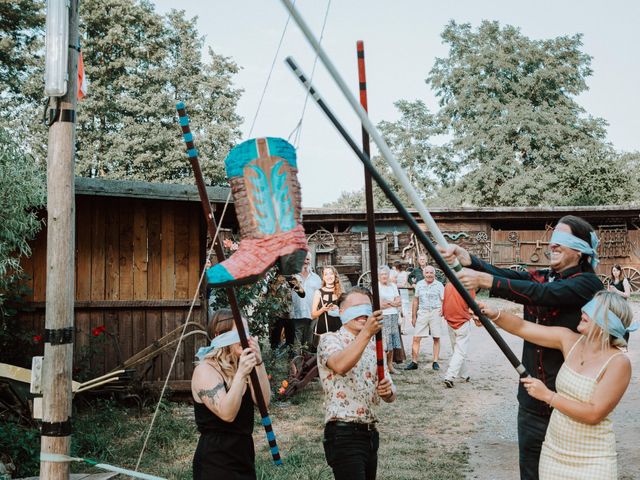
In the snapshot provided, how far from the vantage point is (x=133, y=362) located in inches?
240

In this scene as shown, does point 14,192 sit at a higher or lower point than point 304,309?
higher

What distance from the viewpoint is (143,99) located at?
28406mm

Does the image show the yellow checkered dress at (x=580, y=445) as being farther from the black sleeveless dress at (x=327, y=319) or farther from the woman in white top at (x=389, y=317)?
the woman in white top at (x=389, y=317)

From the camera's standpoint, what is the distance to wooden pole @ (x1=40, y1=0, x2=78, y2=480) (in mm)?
3031

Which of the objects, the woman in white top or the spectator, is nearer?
the spectator

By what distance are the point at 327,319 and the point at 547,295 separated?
5.33 m

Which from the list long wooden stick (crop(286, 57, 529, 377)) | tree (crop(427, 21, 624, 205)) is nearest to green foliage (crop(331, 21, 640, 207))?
tree (crop(427, 21, 624, 205))

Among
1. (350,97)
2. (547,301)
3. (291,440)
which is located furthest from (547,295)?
(291,440)

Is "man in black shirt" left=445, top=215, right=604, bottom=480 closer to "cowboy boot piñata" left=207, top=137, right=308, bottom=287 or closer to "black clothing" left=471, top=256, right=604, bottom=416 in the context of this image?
"black clothing" left=471, top=256, right=604, bottom=416

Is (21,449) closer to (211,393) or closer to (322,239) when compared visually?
(211,393)

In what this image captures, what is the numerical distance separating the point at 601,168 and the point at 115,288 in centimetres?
2560

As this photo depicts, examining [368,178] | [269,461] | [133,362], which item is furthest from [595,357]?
[133,362]

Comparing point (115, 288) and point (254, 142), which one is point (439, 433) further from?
point (254, 142)

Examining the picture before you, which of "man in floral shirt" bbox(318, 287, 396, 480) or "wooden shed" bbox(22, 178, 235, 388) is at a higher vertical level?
A: "wooden shed" bbox(22, 178, 235, 388)
